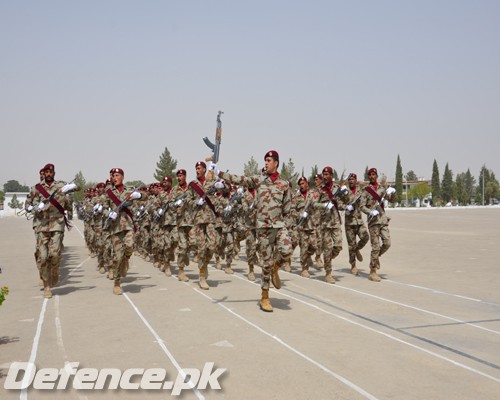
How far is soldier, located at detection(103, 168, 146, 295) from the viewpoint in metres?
9.94

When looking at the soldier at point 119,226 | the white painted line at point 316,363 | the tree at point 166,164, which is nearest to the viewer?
the white painted line at point 316,363

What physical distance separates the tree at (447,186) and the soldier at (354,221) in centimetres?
12866

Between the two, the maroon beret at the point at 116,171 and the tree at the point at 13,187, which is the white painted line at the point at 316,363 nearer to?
the maroon beret at the point at 116,171

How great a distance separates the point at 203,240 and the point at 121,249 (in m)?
1.67

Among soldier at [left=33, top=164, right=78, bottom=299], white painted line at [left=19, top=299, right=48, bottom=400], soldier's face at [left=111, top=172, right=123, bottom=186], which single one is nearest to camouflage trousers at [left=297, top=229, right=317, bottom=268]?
soldier's face at [left=111, top=172, right=123, bottom=186]

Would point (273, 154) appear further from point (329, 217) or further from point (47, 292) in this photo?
point (47, 292)

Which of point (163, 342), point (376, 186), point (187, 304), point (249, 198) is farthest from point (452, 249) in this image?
point (163, 342)

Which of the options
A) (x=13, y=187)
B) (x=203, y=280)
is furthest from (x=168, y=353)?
(x=13, y=187)

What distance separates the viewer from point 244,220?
14766 mm

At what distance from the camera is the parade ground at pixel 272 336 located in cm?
464

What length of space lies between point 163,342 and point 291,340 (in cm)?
153

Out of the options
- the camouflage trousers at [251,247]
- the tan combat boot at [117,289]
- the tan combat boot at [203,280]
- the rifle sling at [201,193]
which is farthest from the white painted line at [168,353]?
the camouflage trousers at [251,247]

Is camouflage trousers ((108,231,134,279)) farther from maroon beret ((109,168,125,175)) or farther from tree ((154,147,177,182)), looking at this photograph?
tree ((154,147,177,182))

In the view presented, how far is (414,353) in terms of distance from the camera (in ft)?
18.4
